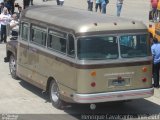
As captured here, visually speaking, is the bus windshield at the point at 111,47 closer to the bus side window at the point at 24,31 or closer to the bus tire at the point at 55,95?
the bus tire at the point at 55,95

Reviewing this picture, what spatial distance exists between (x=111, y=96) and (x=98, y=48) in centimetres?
113

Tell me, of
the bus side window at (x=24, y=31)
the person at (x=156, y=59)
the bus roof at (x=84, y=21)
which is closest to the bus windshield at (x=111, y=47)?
the bus roof at (x=84, y=21)

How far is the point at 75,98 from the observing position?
11180 mm

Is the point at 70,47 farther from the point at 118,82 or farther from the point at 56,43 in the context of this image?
the point at 118,82

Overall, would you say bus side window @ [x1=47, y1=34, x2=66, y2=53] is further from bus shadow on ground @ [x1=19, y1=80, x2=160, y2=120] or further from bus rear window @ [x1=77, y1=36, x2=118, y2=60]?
bus shadow on ground @ [x1=19, y1=80, x2=160, y2=120]

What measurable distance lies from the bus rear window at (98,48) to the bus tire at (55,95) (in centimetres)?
156

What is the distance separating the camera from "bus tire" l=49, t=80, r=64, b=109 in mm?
12266

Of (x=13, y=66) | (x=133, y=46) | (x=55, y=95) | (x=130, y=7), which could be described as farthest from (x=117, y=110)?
(x=130, y=7)

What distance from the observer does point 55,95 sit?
12570 millimetres

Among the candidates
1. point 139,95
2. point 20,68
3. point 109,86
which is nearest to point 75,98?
point 109,86

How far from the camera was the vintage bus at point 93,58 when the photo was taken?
1112cm

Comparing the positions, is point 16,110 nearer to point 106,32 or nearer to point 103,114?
point 103,114

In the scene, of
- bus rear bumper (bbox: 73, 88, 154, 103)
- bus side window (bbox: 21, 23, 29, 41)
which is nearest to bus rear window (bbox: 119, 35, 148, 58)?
bus rear bumper (bbox: 73, 88, 154, 103)

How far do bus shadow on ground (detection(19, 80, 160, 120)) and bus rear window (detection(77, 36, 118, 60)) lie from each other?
1.50 metres
